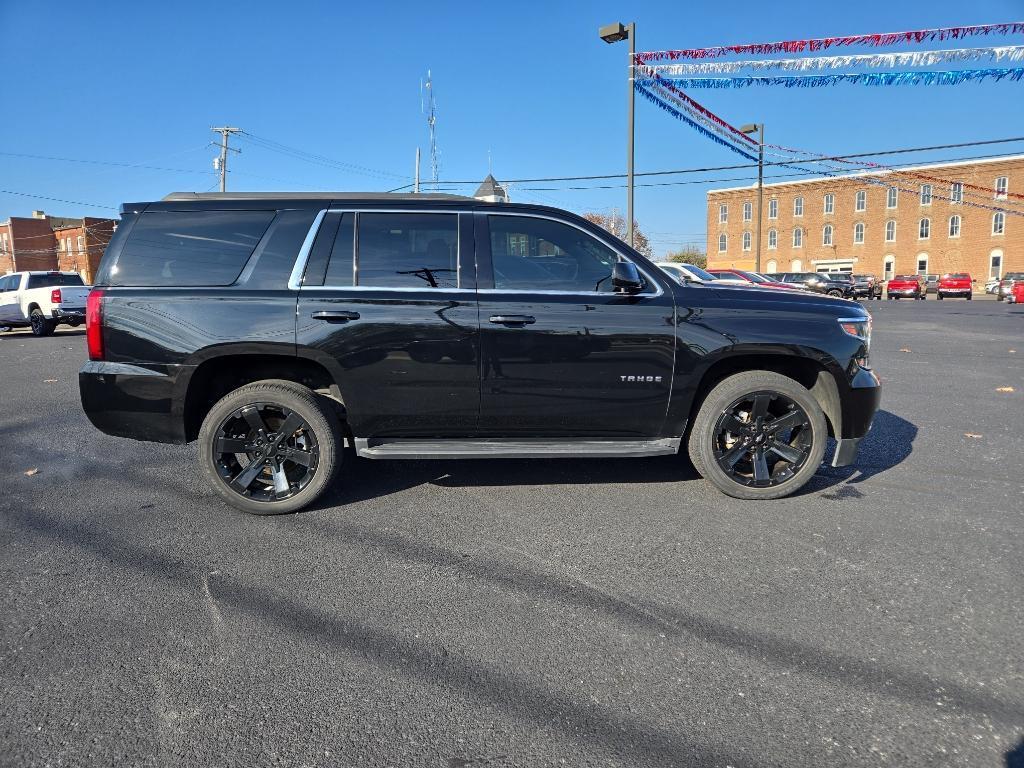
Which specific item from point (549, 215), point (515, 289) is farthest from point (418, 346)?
point (549, 215)

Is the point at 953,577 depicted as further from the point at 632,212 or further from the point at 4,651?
the point at 632,212

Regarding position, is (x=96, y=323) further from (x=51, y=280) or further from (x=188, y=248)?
(x=51, y=280)

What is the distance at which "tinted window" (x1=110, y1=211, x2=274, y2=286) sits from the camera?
154 inches

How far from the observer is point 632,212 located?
45.7 ft

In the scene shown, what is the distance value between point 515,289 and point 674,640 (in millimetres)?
2192

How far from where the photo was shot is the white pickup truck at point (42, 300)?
58.2 feet

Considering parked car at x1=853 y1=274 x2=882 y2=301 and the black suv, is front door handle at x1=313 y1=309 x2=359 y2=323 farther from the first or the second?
parked car at x1=853 y1=274 x2=882 y2=301

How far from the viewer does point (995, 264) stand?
5812cm

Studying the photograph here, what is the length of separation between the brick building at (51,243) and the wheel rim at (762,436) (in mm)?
67342

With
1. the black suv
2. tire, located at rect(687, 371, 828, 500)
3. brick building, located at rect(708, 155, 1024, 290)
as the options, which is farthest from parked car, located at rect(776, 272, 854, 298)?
the black suv

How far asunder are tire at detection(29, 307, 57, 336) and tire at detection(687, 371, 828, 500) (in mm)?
19991

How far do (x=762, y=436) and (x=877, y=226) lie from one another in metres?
69.8

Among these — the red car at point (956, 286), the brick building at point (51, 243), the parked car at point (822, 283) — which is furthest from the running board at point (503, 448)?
the brick building at point (51, 243)

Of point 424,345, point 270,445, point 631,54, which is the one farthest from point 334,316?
Answer: point 631,54
